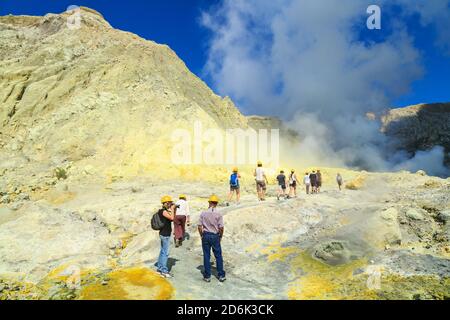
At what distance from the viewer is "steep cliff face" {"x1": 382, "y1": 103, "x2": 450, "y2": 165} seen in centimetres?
8872

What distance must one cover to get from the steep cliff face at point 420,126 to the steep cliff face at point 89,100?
61.3 metres

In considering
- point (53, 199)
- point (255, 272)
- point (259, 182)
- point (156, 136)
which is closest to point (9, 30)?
point (156, 136)

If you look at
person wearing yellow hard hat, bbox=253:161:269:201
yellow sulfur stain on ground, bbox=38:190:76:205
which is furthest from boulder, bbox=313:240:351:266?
yellow sulfur stain on ground, bbox=38:190:76:205

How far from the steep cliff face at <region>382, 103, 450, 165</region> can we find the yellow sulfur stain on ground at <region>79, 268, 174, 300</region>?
88.6 metres

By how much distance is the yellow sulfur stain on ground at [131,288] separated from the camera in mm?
8164

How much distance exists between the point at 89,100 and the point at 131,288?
99.0 ft

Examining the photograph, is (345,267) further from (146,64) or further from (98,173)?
(146,64)

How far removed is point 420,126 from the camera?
92.9 meters

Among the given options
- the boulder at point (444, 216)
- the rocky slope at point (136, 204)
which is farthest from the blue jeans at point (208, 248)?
the boulder at point (444, 216)
